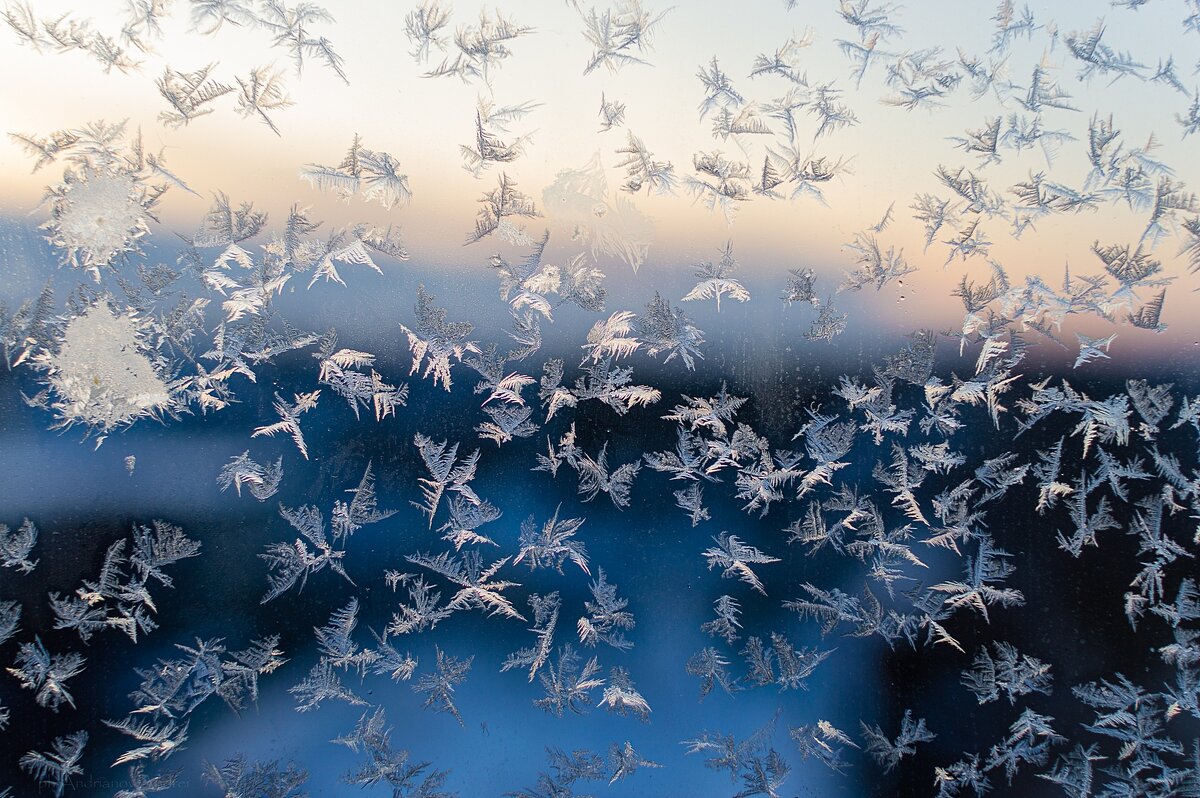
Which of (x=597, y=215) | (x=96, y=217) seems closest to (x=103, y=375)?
(x=96, y=217)

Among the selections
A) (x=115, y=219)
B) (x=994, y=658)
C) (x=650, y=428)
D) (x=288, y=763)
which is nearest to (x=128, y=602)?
(x=288, y=763)

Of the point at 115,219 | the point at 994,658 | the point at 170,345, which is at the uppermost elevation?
the point at 115,219

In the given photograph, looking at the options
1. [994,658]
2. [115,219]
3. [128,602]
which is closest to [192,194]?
[115,219]

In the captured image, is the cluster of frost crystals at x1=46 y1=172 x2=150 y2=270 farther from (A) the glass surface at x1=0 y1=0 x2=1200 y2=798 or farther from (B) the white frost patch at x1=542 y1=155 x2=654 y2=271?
(B) the white frost patch at x1=542 y1=155 x2=654 y2=271

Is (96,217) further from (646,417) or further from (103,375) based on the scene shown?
(646,417)

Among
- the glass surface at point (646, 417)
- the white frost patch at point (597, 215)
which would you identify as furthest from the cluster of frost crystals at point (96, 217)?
the white frost patch at point (597, 215)

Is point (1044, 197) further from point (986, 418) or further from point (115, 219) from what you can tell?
point (115, 219)

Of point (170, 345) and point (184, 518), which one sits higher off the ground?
point (170, 345)
